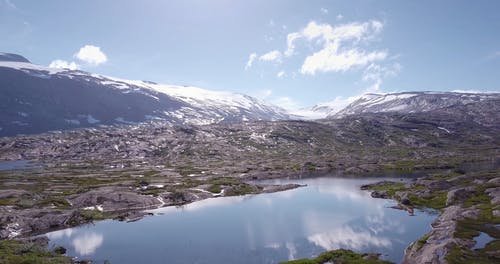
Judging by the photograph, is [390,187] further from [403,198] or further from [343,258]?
[343,258]

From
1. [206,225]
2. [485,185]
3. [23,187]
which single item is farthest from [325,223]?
[23,187]

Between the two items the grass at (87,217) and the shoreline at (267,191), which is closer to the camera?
the shoreline at (267,191)

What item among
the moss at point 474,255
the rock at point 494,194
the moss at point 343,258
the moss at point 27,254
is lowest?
the moss at point 343,258

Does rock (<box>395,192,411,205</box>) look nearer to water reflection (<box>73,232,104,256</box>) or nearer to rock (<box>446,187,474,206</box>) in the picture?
rock (<box>446,187,474,206</box>)

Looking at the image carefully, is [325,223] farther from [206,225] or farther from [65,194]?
[65,194]

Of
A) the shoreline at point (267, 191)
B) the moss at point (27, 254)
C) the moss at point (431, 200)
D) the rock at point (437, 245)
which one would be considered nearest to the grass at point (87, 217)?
the shoreline at point (267, 191)

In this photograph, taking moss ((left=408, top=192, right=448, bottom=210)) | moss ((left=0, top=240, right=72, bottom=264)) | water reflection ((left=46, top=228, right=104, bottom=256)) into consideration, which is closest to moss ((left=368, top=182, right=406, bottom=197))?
moss ((left=408, top=192, right=448, bottom=210))

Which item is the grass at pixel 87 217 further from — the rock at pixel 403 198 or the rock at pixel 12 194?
the rock at pixel 403 198

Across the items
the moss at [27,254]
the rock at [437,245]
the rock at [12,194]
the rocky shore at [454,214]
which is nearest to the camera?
the rock at [437,245]
